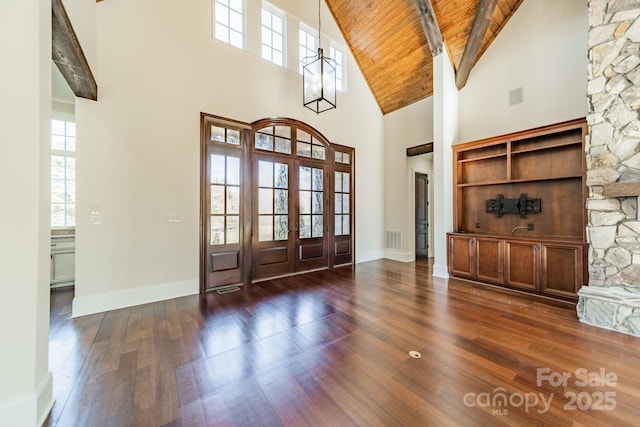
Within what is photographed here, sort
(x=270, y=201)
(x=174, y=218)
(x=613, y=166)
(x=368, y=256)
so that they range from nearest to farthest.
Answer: (x=613, y=166)
(x=174, y=218)
(x=270, y=201)
(x=368, y=256)

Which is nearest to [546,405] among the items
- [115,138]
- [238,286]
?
[238,286]

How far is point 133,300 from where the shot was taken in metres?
3.43

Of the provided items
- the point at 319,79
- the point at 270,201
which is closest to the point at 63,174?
the point at 270,201

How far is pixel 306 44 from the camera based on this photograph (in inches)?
212

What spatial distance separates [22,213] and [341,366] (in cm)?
242

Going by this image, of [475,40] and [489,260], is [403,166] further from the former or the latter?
[489,260]

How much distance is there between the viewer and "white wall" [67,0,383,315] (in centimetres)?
321

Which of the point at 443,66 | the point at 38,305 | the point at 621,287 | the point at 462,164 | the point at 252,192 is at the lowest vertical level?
the point at 621,287

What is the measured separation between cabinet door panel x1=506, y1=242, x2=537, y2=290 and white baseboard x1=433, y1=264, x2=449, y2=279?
982 millimetres

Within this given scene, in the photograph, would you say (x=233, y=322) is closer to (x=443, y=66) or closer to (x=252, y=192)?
(x=252, y=192)

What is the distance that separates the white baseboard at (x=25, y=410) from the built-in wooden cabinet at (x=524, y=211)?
17.4ft

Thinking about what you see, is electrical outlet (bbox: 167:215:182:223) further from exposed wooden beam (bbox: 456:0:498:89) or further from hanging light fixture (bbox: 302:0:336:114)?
exposed wooden beam (bbox: 456:0:498:89)

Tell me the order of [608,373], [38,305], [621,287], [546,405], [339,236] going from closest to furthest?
[38,305] → [546,405] → [608,373] → [621,287] → [339,236]

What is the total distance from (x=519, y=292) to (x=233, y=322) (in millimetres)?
4266
